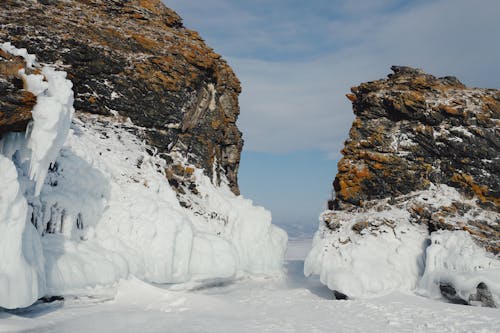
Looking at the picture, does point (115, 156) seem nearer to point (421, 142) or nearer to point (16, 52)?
point (16, 52)

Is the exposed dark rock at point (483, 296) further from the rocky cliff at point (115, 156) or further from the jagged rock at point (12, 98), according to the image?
the jagged rock at point (12, 98)

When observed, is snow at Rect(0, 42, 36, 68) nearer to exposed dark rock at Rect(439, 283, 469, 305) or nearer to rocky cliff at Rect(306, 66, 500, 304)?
rocky cliff at Rect(306, 66, 500, 304)

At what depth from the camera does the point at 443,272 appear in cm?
1698

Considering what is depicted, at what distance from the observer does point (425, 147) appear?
74.9 ft

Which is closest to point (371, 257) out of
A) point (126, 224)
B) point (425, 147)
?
point (425, 147)

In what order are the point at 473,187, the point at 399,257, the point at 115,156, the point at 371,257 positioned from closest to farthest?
the point at 399,257 → the point at 371,257 → the point at 115,156 → the point at 473,187

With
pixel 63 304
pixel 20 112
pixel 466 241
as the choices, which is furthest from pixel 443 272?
pixel 20 112

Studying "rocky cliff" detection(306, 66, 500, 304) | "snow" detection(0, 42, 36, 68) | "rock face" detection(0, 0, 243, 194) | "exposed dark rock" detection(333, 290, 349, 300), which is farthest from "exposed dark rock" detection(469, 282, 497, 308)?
"snow" detection(0, 42, 36, 68)

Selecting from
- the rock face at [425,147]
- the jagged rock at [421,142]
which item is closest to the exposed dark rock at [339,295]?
the rock face at [425,147]

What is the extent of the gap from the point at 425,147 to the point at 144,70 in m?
16.9

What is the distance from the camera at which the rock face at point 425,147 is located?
20609mm

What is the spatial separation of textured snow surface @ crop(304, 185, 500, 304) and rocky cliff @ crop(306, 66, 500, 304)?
0.15ft

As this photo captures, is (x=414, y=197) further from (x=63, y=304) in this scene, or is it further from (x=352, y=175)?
(x=63, y=304)

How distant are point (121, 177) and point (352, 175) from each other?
41.4 feet
